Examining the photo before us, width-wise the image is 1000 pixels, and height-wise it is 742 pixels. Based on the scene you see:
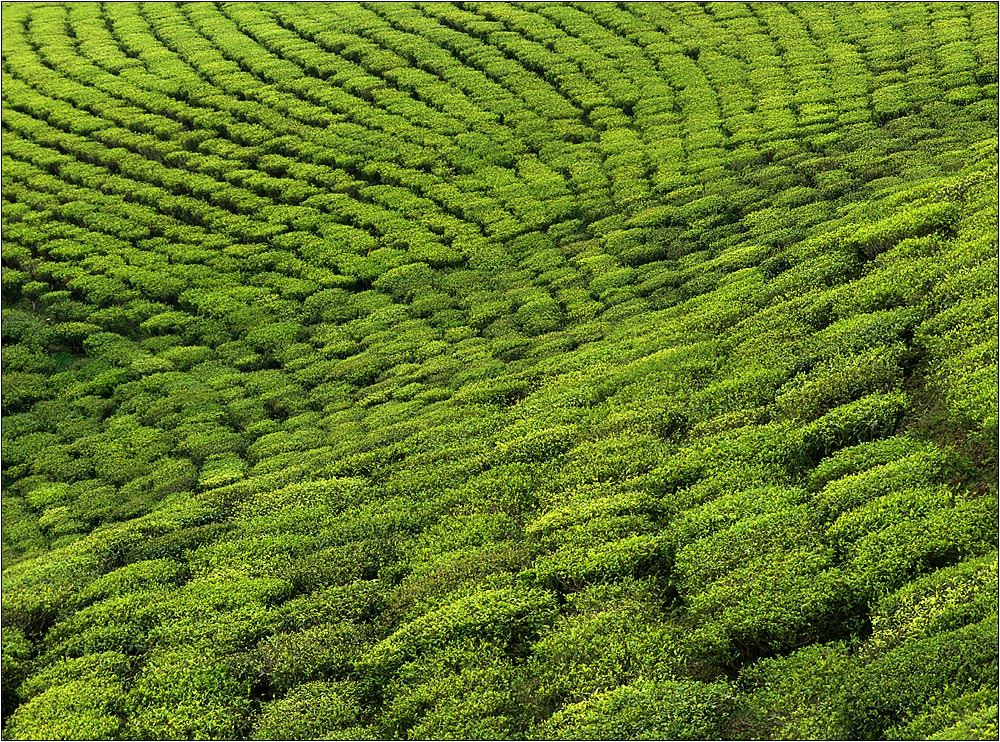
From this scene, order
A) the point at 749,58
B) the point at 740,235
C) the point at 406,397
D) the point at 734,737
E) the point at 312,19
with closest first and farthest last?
the point at 734,737 < the point at 406,397 < the point at 740,235 < the point at 749,58 < the point at 312,19

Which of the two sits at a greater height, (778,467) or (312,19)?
(312,19)

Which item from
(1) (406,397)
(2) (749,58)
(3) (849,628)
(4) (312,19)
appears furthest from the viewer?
(4) (312,19)

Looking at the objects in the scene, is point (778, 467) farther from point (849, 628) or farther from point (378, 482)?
point (378, 482)

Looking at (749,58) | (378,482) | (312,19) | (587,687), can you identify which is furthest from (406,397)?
(312,19)

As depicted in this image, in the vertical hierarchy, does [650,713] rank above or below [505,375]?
below

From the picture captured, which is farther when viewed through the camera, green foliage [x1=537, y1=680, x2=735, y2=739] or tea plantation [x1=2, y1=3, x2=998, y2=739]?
tea plantation [x1=2, y1=3, x2=998, y2=739]

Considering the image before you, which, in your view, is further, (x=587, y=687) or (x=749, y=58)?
(x=749, y=58)

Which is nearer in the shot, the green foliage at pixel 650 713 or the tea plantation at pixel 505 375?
the green foliage at pixel 650 713

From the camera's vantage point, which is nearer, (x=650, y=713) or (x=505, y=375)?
(x=650, y=713)
